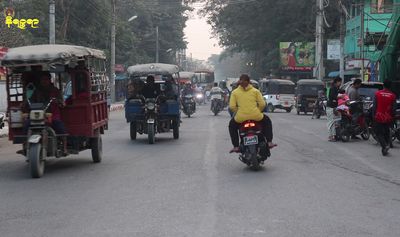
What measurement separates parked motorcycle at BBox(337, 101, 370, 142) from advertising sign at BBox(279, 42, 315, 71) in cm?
4000

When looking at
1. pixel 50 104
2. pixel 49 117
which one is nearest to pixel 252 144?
pixel 49 117

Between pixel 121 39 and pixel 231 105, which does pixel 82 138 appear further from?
pixel 121 39

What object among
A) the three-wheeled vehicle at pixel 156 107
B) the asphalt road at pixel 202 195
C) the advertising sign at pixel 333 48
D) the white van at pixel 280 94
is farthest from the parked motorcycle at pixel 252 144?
the advertising sign at pixel 333 48

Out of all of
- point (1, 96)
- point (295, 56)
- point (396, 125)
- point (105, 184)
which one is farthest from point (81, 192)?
point (295, 56)

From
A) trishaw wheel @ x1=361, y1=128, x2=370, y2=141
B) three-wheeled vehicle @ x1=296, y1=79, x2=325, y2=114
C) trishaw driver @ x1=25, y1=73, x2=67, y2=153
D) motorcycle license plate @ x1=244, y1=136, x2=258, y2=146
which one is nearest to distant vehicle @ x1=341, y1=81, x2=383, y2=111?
trishaw wheel @ x1=361, y1=128, x2=370, y2=141

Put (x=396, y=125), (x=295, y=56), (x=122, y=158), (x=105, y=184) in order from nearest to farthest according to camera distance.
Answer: (x=105, y=184), (x=122, y=158), (x=396, y=125), (x=295, y=56)

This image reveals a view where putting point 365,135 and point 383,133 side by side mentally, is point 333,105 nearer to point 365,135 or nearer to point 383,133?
point 365,135

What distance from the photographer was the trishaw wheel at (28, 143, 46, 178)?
10688 mm

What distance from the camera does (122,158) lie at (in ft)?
45.5

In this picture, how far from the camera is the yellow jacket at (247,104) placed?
11453 millimetres

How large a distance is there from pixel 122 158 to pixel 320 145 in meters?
5.80

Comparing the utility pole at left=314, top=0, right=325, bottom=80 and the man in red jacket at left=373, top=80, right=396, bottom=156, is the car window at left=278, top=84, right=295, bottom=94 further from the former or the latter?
the man in red jacket at left=373, top=80, right=396, bottom=156

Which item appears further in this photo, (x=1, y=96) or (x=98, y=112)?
(x=1, y=96)

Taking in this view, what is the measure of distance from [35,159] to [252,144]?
3.81m
